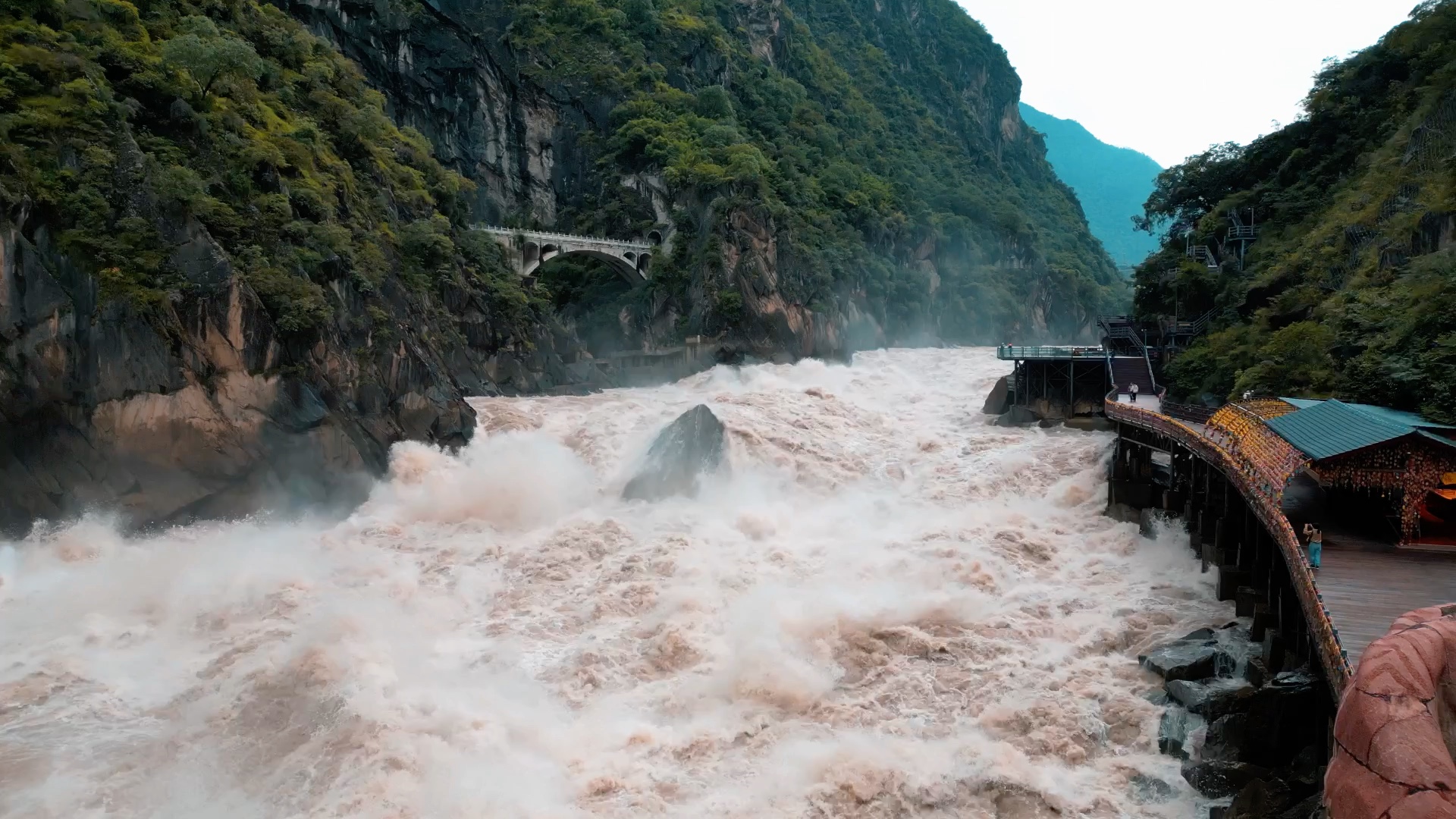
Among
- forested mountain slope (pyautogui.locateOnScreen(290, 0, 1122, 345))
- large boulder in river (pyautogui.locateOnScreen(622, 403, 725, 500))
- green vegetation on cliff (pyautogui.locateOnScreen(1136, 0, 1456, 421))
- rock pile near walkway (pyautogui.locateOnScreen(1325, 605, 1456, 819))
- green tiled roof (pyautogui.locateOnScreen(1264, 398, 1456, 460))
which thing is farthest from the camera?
forested mountain slope (pyautogui.locateOnScreen(290, 0, 1122, 345))

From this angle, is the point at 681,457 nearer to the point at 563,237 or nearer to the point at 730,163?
the point at 563,237

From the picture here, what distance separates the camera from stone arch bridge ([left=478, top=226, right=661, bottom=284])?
60.5 meters

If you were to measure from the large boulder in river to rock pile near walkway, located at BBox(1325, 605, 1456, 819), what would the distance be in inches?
890

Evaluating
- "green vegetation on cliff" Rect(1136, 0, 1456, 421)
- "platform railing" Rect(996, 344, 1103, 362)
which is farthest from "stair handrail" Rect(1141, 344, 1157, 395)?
"platform railing" Rect(996, 344, 1103, 362)

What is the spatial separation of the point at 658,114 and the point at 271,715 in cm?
6923

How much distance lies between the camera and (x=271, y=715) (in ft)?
53.2

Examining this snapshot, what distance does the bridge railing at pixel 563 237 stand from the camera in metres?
60.2

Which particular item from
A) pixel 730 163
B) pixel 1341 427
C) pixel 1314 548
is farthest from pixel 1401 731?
pixel 730 163

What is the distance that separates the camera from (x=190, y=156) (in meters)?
29.2

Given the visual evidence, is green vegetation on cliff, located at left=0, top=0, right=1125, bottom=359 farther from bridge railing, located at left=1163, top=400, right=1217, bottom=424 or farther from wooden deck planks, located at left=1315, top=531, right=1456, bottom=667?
wooden deck planks, located at left=1315, top=531, right=1456, bottom=667

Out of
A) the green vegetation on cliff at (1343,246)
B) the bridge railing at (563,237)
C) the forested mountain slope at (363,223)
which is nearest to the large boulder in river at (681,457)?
the forested mountain slope at (363,223)

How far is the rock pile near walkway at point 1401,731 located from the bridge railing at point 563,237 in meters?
54.4

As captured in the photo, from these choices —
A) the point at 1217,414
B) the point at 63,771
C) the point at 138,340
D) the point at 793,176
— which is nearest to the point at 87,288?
the point at 138,340

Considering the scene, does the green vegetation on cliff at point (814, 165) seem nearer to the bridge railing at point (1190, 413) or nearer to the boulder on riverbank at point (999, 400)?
the boulder on riverbank at point (999, 400)
